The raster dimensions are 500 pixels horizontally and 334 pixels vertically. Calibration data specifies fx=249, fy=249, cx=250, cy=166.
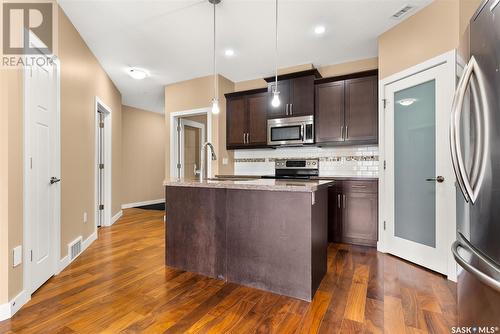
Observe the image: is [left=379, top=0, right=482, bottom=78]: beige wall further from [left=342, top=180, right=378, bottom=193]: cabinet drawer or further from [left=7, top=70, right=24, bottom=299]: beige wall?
[left=7, top=70, right=24, bottom=299]: beige wall

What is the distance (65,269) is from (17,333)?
111 centimetres

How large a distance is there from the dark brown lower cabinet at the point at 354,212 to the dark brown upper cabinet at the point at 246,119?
60.8 inches

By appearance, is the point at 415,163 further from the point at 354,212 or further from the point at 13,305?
the point at 13,305

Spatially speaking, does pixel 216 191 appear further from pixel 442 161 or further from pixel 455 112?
pixel 442 161

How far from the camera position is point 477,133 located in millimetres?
1104

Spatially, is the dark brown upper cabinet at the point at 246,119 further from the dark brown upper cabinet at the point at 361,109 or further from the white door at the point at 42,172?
the white door at the point at 42,172

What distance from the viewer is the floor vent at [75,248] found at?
281cm

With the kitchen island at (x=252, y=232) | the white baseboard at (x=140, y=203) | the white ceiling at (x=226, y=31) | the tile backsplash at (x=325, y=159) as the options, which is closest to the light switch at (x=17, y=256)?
the kitchen island at (x=252, y=232)

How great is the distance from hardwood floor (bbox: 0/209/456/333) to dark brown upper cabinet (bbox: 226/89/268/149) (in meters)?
2.46

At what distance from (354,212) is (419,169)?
1.00 metres

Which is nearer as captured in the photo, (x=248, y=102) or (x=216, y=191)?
(x=216, y=191)

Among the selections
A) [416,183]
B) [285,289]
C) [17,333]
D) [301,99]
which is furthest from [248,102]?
[17,333]

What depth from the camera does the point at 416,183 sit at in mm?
2775

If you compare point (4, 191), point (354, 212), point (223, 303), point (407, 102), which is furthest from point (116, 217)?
point (407, 102)
